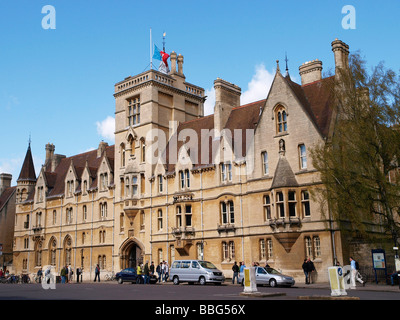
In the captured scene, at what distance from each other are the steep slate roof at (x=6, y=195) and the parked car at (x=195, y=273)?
4278 centimetres

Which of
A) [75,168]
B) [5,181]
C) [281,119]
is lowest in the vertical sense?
[281,119]

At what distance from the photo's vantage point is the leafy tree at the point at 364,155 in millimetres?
28250

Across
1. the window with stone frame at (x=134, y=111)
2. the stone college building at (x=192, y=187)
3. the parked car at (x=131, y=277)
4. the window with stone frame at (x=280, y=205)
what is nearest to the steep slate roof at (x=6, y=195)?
the stone college building at (x=192, y=187)

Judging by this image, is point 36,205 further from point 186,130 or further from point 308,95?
point 308,95

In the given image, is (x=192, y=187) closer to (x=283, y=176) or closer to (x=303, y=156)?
(x=283, y=176)

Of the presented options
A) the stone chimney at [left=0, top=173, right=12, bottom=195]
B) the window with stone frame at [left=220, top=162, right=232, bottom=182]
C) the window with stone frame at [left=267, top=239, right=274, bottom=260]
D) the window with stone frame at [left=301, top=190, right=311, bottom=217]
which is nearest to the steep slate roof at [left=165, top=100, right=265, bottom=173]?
the window with stone frame at [left=220, top=162, right=232, bottom=182]

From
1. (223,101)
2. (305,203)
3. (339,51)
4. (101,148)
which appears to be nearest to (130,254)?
(101,148)

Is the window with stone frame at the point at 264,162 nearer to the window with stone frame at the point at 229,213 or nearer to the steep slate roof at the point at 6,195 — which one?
the window with stone frame at the point at 229,213

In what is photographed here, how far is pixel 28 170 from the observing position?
65.6m

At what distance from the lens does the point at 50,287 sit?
3086 cm

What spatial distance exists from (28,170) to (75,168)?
12.4 meters

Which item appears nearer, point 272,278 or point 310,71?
point 272,278

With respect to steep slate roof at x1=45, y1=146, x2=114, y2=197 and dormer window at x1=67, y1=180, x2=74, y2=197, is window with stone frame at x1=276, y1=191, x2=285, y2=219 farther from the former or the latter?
dormer window at x1=67, y1=180, x2=74, y2=197
